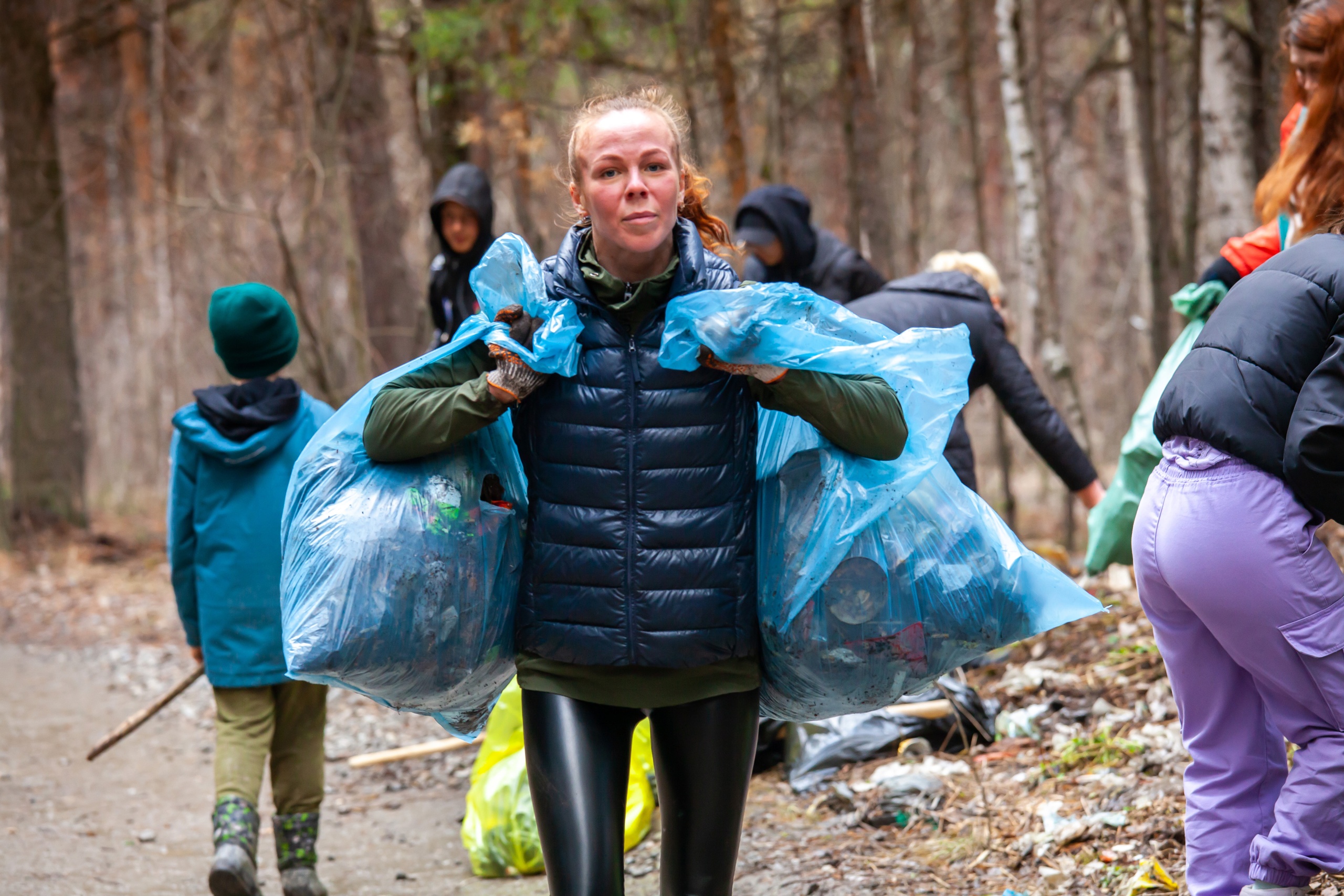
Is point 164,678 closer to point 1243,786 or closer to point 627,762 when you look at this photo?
point 627,762

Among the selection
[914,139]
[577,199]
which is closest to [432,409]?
[577,199]

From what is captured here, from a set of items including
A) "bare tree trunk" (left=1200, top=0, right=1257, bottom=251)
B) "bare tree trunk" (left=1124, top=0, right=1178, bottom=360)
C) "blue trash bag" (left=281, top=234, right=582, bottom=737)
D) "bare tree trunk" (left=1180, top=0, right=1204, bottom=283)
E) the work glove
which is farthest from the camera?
"bare tree trunk" (left=1124, top=0, right=1178, bottom=360)

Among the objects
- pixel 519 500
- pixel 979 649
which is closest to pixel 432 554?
pixel 519 500

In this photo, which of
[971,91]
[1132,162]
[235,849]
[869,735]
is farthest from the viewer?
[1132,162]

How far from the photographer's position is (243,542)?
12.5ft

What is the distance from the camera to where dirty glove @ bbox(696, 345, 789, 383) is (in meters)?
2.29

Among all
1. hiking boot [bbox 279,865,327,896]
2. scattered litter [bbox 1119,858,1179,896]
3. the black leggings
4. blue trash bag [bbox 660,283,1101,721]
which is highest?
blue trash bag [bbox 660,283,1101,721]

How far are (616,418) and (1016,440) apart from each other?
45.9 ft

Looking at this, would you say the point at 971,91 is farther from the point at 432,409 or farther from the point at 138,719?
the point at 432,409

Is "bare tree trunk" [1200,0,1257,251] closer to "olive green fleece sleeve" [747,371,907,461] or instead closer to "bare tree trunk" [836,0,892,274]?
"bare tree trunk" [836,0,892,274]

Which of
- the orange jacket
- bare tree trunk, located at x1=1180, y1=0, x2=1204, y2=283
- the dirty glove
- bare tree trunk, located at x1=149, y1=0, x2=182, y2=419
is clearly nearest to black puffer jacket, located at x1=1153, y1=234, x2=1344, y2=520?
the dirty glove

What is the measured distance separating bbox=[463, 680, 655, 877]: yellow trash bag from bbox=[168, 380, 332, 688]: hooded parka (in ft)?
2.65

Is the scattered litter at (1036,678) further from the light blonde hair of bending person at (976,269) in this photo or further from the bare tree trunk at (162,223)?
the bare tree trunk at (162,223)

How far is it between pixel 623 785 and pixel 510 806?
1.80m
